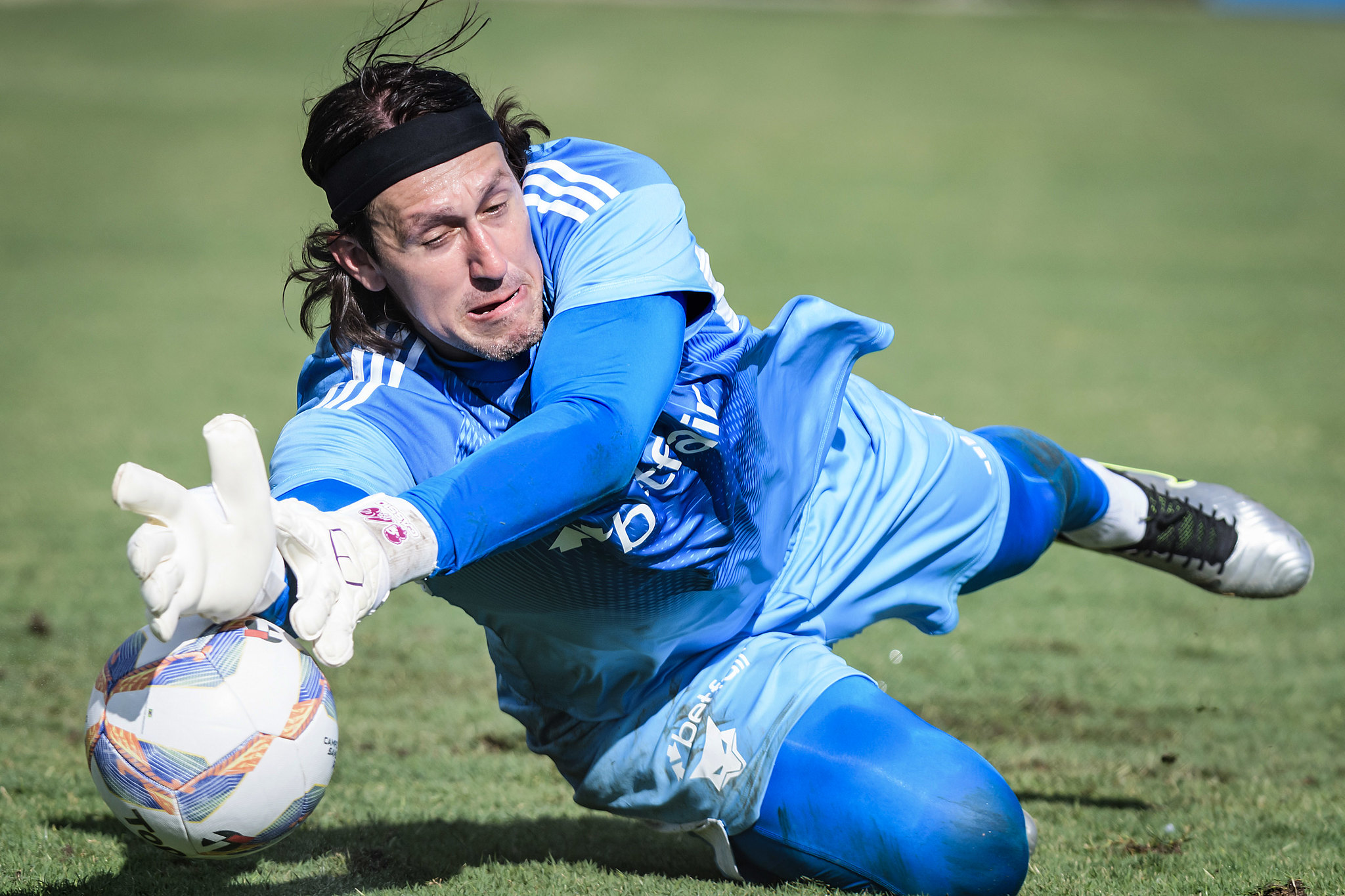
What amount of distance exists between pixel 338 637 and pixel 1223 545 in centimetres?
291

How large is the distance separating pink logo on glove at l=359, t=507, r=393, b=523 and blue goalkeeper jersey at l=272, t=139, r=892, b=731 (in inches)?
17.1

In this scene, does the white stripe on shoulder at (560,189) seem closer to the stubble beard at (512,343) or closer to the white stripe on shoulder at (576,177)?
the white stripe on shoulder at (576,177)

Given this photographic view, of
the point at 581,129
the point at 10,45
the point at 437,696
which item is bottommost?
the point at 437,696

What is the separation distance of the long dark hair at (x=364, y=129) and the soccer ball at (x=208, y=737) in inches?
31.0

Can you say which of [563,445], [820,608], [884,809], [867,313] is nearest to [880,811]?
[884,809]

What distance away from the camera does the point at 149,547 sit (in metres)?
1.81

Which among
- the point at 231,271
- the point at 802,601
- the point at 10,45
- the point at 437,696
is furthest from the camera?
the point at 10,45

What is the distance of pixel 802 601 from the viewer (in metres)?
3.23

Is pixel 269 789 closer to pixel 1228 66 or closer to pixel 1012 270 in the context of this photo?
pixel 1012 270

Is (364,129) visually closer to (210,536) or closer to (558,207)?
(558,207)

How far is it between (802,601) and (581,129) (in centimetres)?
1784

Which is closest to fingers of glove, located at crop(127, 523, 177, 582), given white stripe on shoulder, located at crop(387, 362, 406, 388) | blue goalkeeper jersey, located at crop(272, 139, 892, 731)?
blue goalkeeper jersey, located at crop(272, 139, 892, 731)

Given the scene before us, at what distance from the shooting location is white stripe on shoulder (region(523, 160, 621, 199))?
2807 millimetres

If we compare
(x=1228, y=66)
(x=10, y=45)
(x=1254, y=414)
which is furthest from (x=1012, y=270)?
(x=10, y=45)
